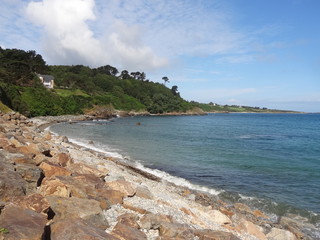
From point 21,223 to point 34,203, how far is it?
1.40m

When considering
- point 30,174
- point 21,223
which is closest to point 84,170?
point 30,174

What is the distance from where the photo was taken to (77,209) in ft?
25.1

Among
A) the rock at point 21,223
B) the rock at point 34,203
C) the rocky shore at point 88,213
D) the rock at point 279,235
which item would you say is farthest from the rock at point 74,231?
the rock at point 279,235

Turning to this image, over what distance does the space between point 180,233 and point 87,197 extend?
3356 millimetres

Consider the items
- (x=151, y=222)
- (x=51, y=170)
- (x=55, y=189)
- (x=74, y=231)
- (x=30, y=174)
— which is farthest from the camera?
(x=51, y=170)

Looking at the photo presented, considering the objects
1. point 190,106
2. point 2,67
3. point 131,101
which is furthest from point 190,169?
point 190,106

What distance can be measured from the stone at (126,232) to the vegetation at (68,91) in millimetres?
46652

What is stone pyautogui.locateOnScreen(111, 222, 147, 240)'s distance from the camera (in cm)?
698

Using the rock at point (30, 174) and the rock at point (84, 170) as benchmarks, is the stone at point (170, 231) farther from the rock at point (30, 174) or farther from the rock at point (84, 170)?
the rock at point (84, 170)

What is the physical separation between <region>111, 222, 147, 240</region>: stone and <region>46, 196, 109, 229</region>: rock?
1.19 feet

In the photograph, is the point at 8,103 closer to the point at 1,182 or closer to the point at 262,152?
the point at 262,152

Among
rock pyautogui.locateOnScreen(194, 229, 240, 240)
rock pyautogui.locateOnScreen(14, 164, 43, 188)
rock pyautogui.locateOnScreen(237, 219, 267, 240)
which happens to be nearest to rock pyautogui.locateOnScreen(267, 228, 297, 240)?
rock pyautogui.locateOnScreen(237, 219, 267, 240)

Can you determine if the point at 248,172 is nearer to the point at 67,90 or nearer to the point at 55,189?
the point at 55,189

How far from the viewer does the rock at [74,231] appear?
19.4ft
